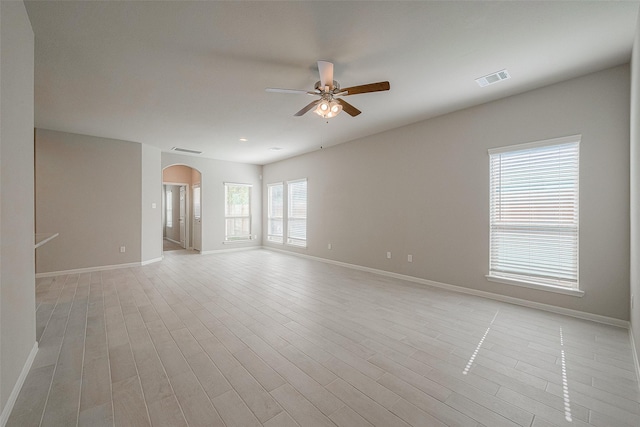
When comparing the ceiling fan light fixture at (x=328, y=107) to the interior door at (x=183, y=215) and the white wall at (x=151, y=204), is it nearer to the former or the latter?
the white wall at (x=151, y=204)

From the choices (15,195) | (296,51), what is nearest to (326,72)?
(296,51)

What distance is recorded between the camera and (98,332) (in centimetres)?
272

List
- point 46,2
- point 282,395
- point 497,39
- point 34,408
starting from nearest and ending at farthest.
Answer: point 34,408 → point 282,395 → point 46,2 → point 497,39

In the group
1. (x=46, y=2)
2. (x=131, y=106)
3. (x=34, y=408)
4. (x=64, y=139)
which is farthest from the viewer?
(x=64, y=139)

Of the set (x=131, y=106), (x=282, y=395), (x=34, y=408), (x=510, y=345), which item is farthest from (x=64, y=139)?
(x=510, y=345)

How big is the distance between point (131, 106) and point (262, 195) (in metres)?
5.03

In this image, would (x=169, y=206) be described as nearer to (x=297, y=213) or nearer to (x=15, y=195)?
(x=297, y=213)

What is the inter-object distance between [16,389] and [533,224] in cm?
518

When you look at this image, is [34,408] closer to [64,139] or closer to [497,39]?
[497,39]

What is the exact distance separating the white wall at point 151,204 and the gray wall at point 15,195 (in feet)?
13.8

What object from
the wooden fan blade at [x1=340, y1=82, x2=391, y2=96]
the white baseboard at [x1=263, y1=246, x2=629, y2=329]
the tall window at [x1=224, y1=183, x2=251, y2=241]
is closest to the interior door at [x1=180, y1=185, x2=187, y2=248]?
the tall window at [x1=224, y1=183, x2=251, y2=241]

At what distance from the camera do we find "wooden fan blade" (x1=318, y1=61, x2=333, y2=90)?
7.95ft

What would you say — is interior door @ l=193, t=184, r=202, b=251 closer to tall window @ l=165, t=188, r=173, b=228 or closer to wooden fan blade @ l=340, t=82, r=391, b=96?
tall window @ l=165, t=188, r=173, b=228

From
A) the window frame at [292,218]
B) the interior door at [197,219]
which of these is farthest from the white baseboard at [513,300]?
the interior door at [197,219]
